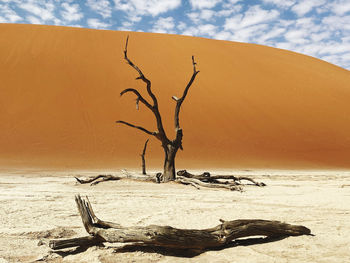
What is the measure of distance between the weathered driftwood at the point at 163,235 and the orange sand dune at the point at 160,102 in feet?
43.2

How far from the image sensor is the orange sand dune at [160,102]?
722 inches

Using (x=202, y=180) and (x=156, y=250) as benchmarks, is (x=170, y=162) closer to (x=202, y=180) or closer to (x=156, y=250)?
(x=202, y=180)

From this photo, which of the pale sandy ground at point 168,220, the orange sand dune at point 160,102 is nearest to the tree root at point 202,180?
the pale sandy ground at point 168,220

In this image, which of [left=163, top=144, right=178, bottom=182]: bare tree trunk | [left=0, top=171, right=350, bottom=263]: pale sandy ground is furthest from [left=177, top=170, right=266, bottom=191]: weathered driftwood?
[left=0, top=171, right=350, bottom=263]: pale sandy ground

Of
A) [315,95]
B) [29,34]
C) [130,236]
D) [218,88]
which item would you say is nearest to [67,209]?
[130,236]

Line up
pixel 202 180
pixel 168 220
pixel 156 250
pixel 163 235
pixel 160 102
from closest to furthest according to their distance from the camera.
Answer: pixel 163 235, pixel 156 250, pixel 168 220, pixel 202 180, pixel 160 102

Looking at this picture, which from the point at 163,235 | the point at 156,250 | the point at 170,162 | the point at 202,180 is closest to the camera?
the point at 163,235

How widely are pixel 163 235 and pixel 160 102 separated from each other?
21.1m

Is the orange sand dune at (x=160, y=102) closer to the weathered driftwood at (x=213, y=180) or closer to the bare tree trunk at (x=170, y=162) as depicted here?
the bare tree trunk at (x=170, y=162)

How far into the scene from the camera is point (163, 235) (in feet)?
8.50

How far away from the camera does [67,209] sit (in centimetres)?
478

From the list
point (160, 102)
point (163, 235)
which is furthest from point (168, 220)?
point (160, 102)

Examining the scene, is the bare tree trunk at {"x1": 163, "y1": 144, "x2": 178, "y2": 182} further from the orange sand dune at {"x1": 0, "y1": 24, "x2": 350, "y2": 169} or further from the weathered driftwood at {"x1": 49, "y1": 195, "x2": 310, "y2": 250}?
the orange sand dune at {"x1": 0, "y1": 24, "x2": 350, "y2": 169}

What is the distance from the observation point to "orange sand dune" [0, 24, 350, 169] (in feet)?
60.2
